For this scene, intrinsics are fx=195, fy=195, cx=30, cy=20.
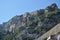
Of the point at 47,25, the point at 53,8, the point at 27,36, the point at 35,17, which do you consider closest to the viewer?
the point at 27,36

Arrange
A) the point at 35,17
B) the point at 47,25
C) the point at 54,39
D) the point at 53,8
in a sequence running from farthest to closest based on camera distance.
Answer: the point at 53,8
the point at 35,17
the point at 47,25
the point at 54,39

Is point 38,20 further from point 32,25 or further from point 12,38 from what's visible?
point 12,38

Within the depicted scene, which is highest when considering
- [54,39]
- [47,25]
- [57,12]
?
[57,12]

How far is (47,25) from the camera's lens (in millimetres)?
65750

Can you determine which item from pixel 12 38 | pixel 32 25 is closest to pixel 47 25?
pixel 32 25

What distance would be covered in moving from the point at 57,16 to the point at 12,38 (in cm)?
1872

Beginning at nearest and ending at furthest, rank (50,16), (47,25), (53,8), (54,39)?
(54,39) < (47,25) < (50,16) < (53,8)

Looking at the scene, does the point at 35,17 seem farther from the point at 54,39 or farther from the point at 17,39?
the point at 54,39

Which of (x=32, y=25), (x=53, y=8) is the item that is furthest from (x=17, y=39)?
(x=53, y=8)

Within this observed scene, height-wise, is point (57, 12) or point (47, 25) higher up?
point (57, 12)

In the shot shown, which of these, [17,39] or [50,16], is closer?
[17,39]

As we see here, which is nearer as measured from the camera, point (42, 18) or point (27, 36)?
point (27, 36)

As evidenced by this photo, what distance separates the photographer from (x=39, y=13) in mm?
82062

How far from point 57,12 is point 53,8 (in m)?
8.58
